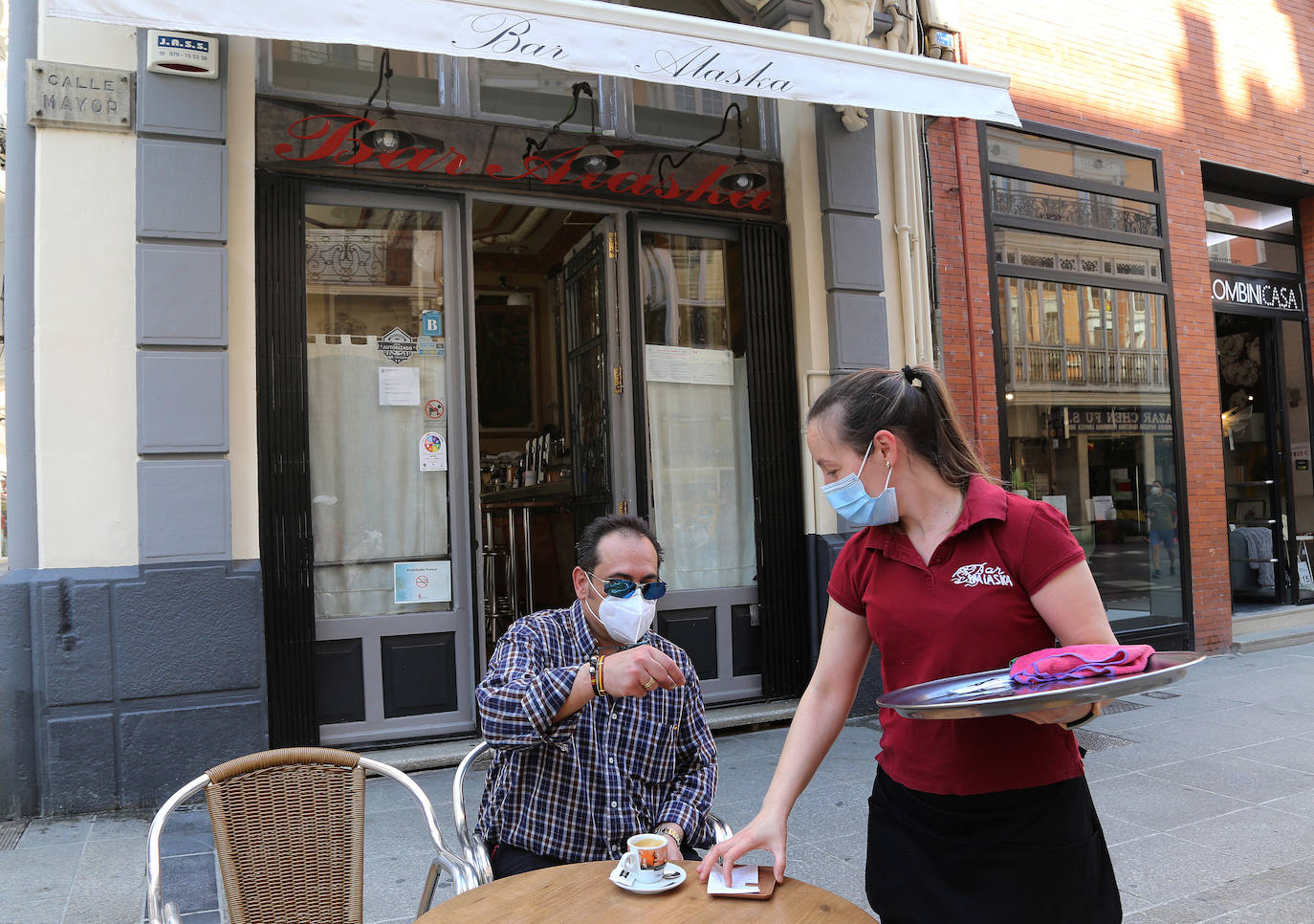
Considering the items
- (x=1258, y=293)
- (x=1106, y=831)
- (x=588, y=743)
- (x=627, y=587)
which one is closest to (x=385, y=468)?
(x=627, y=587)

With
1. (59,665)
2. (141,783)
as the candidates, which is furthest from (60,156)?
(141,783)

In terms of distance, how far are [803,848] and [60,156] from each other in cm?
495

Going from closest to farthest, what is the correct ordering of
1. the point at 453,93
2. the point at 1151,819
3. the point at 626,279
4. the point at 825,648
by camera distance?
the point at 825,648 → the point at 1151,819 → the point at 453,93 → the point at 626,279

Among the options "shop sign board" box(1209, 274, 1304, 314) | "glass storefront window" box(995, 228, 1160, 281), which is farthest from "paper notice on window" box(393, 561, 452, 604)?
"shop sign board" box(1209, 274, 1304, 314)

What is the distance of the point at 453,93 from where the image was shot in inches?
Result: 246

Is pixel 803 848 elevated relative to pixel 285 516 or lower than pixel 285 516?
lower

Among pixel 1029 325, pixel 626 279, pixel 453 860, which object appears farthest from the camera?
pixel 1029 325

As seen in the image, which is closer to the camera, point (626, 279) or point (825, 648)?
point (825, 648)

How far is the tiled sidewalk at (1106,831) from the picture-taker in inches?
150

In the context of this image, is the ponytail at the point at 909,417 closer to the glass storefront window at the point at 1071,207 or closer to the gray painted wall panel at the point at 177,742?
the gray painted wall panel at the point at 177,742

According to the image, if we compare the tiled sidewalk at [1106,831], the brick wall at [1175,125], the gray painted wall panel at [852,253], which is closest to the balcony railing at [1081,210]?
the brick wall at [1175,125]

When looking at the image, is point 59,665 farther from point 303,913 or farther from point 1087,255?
point 1087,255

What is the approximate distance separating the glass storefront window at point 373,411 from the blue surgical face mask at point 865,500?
14.6ft

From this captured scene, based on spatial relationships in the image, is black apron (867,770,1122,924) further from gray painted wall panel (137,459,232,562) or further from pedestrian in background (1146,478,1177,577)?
pedestrian in background (1146,478,1177,577)
